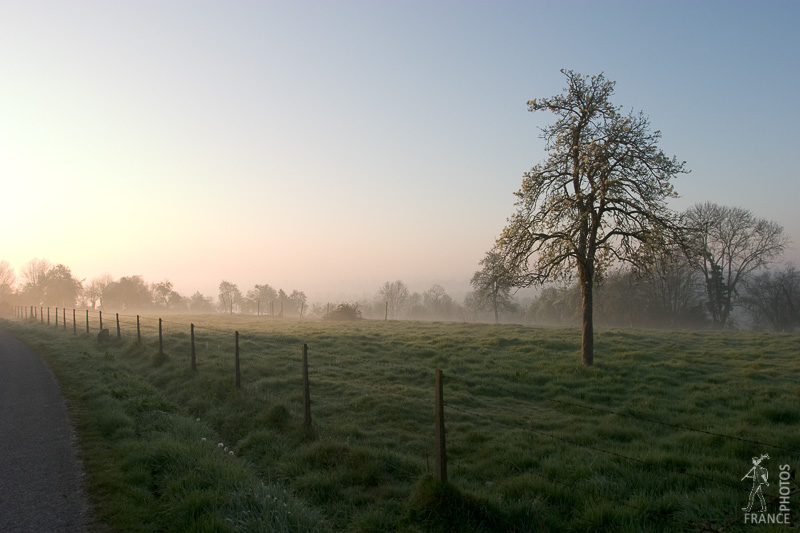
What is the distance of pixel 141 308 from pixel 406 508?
104822 millimetres

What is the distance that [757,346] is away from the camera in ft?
74.6

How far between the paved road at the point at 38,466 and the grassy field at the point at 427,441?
31 cm

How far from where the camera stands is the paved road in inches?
214

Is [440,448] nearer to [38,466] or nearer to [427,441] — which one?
[427,441]

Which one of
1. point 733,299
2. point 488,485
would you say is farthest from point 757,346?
point 733,299

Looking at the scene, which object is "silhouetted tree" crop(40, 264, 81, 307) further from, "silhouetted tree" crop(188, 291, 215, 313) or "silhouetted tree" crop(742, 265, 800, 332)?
"silhouetted tree" crop(742, 265, 800, 332)

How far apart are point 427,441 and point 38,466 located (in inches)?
264

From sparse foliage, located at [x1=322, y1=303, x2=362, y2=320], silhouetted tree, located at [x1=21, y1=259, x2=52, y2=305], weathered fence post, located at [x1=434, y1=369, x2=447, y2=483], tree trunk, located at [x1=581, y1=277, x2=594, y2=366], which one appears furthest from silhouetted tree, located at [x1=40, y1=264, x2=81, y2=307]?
weathered fence post, located at [x1=434, y1=369, x2=447, y2=483]

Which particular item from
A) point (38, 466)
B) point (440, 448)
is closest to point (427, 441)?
point (440, 448)

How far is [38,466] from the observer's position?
719 centimetres

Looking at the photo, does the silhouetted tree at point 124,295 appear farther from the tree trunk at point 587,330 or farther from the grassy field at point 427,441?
the tree trunk at point 587,330

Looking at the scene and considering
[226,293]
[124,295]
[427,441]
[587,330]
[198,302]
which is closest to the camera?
[427,441]

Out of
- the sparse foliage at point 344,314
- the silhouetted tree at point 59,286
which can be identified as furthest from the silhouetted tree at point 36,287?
the sparse foliage at point 344,314

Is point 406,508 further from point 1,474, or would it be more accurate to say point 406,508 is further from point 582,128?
point 582,128
